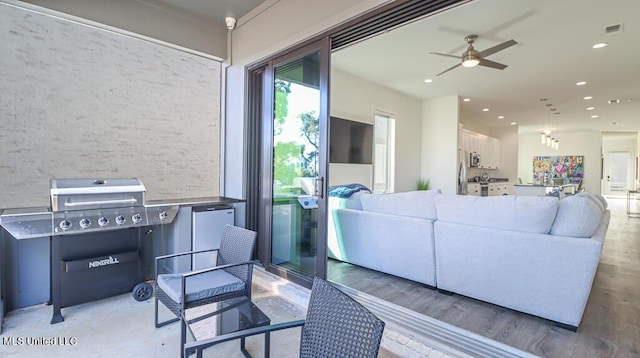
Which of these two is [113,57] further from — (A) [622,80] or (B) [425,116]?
(A) [622,80]

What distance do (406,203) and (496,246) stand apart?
90 cm

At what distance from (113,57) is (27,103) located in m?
0.94

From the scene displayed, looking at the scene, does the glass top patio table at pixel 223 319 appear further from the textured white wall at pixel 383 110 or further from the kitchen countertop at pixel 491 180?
the kitchen countertop at pixel 491 180

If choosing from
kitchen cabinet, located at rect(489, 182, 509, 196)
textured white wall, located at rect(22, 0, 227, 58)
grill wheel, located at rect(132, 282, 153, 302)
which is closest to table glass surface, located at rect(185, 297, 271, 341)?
grill wheel, located at rect(132, 282, 153, 302)

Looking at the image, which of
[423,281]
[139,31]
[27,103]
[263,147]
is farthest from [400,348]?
[27,103]

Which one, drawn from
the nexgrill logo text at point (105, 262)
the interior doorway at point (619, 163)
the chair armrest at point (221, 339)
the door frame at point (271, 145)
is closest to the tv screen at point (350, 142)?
the door frame at point (271, 145)

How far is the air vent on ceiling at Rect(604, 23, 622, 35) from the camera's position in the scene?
3538mm

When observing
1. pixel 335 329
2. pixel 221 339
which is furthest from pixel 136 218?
pixel 335 329

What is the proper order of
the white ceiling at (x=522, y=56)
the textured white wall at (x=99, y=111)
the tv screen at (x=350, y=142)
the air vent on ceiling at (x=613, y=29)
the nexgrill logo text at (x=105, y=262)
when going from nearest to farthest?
1. the nexgrill logo text at (x=105, y=262)
2. the textured white wall at (x=99, y=111)
3. the white ceiling at (x=522, y=56)
4. the air vent on ceiling at (x=613, y=29)
5. the tv screen at (x=350, y=142)

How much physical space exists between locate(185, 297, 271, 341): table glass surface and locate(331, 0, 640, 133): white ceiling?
8.61 ft

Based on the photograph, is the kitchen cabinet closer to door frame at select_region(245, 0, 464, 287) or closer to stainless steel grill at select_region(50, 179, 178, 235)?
door frame at select_region(245, 0, 464, 287)

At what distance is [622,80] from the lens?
5.38 metres

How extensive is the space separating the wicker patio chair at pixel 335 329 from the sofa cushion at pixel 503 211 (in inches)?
75.0

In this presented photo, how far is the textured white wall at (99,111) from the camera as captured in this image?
286 centimetres
